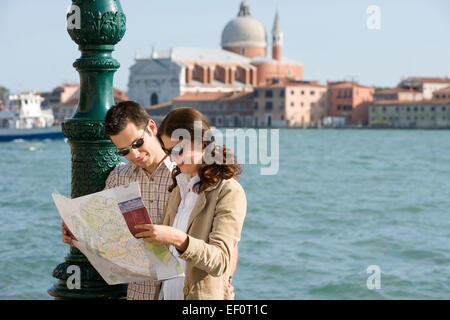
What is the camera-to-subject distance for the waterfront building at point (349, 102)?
36062mm

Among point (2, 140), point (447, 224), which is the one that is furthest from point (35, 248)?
point (2, 140)

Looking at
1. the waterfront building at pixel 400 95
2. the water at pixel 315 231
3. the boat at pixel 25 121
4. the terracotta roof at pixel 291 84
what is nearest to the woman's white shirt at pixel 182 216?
the water at pixel 315 231

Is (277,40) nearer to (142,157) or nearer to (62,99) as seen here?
(62,99)

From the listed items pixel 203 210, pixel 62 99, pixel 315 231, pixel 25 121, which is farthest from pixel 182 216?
pixel 62 99

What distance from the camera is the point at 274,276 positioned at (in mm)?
5473

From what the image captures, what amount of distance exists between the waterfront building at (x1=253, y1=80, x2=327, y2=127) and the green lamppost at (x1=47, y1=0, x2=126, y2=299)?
112 feet

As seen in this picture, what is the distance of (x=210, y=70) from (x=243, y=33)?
14.9ft

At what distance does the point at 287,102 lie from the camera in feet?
117

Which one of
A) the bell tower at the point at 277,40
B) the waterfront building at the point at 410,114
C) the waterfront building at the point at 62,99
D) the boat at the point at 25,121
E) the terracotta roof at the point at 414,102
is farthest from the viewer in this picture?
the bell tower at the point at 277,40

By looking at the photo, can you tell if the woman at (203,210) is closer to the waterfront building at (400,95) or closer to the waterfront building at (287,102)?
the waterfront building at (287,102)

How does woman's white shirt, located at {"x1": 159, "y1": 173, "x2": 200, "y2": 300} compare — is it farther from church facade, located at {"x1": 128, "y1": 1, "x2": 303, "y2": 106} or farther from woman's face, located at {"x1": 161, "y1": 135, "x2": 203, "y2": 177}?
church facade, located at {"x1": 128, "y1": 1, "x2": 303, "y2": 106}

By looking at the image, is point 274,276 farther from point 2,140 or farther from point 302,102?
point 302,102

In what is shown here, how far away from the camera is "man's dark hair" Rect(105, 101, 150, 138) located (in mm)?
1139

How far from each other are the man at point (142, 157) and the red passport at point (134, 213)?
15 centimetres
